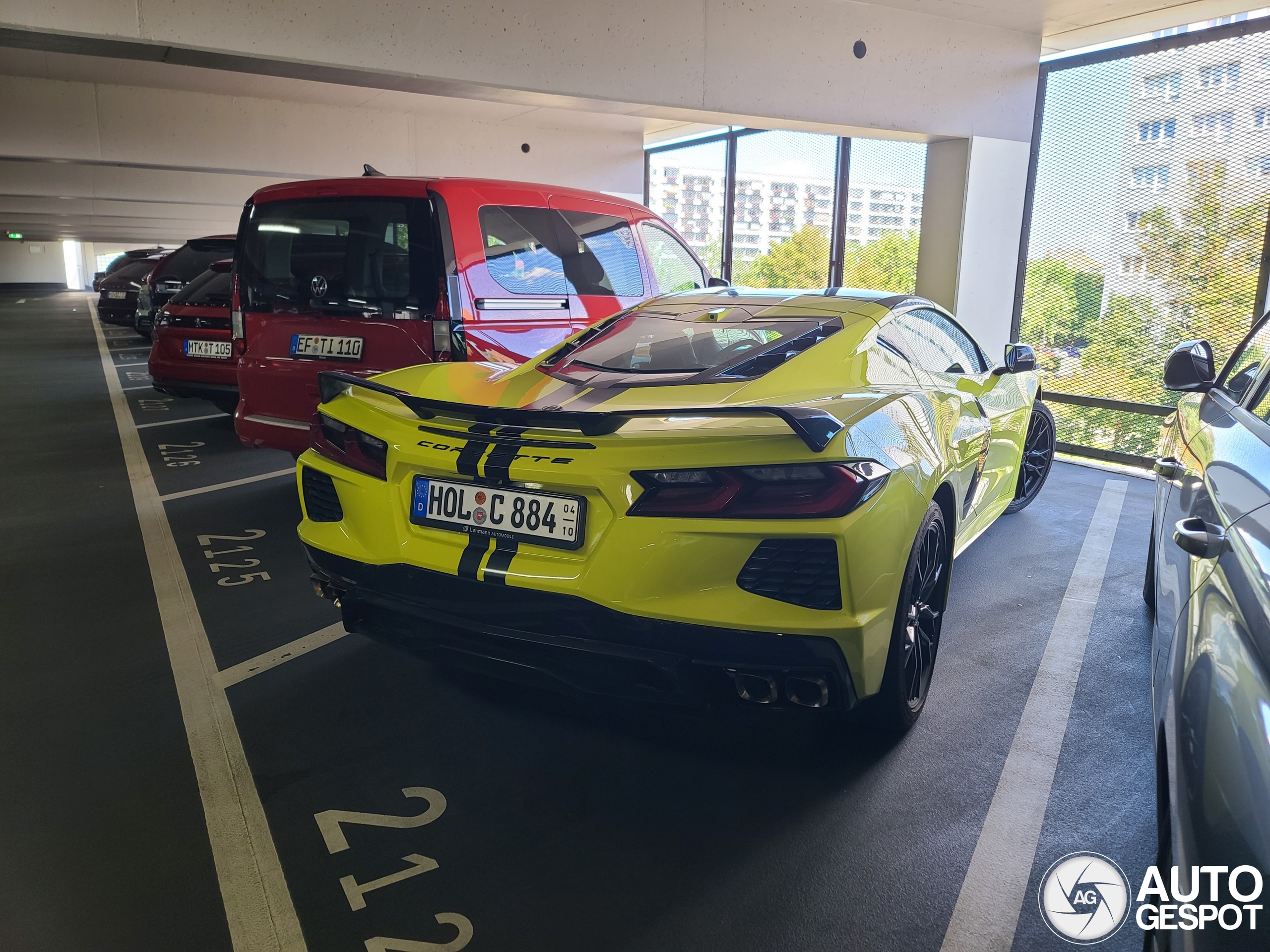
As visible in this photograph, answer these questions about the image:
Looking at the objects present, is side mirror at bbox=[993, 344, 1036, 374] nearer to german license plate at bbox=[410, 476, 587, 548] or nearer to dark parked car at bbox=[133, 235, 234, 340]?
german license plate at bbox=[410, 476, 587, 548]

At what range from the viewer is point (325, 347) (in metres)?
4.91

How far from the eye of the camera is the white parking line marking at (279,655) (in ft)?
10.6

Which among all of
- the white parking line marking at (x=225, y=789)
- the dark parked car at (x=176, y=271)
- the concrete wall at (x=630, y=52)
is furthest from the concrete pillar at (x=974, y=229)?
the dark parked car at (x=176, y=271)

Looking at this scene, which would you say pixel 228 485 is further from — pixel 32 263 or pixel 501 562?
pixel 32 263

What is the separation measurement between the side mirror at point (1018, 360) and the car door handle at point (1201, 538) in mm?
2740

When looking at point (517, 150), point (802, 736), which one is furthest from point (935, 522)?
point (517, 150)

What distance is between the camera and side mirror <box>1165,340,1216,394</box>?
9.70 ft

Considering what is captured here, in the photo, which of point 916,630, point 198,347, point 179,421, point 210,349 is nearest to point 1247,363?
point 916,630

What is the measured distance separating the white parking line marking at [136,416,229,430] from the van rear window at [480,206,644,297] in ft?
16.7

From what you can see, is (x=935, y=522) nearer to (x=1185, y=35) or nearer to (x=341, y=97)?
A: (x=1185, y=35)

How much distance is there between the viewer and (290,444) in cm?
512

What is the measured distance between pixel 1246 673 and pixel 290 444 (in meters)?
4.84

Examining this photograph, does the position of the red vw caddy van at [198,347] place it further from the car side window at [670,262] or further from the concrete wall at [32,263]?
the concrete wall at [32,263]

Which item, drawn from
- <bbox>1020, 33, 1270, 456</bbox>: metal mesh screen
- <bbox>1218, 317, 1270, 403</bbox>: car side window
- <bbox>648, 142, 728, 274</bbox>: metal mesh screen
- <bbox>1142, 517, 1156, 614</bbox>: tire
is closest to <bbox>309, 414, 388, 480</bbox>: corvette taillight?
<bbox>1218, 317, 1270, 403</bbox>: car side window
